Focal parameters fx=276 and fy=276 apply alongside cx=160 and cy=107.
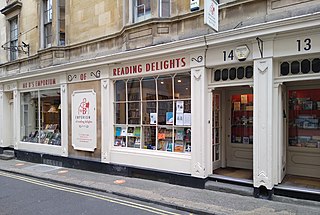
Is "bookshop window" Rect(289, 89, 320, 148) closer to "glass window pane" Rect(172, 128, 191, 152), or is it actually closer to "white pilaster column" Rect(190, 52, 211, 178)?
"white pilaster column" Rect(190, 52, 211, 178)

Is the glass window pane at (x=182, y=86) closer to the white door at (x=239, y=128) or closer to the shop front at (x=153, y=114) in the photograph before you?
the shop front at (x=153, y=114)

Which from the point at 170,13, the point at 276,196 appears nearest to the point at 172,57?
the point at 170,13

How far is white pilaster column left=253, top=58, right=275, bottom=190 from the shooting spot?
6.38 metres

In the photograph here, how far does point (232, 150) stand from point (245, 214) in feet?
11.4

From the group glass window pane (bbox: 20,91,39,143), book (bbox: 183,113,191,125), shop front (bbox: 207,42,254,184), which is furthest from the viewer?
glass window pane (bbox: 20,91,39,143)

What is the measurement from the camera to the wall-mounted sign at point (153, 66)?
25.7ft

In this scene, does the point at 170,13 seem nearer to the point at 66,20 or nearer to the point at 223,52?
the point at 223,52

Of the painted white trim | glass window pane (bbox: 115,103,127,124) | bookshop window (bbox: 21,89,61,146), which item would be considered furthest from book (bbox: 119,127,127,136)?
bookshop window (bbox: 21,89,61,146)

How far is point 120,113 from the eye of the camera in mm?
9672

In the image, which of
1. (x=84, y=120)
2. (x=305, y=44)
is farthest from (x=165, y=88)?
(x=305, y=44)

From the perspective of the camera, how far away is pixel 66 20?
37.0 feet

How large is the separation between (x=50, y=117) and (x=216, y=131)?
25.5 feet

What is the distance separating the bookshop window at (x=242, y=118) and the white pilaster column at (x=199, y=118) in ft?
5.53

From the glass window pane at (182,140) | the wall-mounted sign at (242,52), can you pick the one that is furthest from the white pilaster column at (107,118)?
the wall-mounted sign at (242,52)
